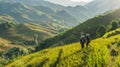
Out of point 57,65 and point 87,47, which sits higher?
point 87,47

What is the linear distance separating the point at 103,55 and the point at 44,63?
53.7ft

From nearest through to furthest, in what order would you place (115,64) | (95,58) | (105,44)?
(115,64)
(95,58)
(105,44)

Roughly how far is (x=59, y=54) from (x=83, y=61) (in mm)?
12208

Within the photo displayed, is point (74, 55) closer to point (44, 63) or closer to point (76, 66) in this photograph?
point (76, 66)

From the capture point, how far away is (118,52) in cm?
6281

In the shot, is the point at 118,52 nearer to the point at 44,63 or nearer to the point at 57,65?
the point at 57,65

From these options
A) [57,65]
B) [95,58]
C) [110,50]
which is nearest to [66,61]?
[57,65]

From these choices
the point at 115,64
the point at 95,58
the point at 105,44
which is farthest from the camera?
the point at 105,44

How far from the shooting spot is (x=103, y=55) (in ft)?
203

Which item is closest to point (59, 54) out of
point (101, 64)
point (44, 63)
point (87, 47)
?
point (44, 63)

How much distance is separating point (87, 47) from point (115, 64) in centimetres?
924

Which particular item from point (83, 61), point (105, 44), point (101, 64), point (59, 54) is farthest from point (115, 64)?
point (59, 54)

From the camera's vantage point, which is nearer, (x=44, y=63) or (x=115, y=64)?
(x=115, y=64)

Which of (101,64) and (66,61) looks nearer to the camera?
(101,64)
